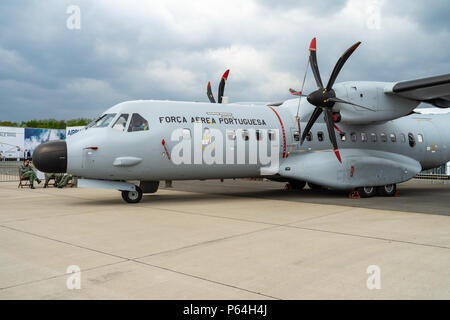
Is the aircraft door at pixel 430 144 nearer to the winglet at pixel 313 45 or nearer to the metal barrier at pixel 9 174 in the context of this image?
the winglet at pixel 313 45

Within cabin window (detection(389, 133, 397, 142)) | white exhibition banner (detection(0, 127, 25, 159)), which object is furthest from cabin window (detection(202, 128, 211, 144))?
white exhibition banner (detection(0, 127, 25, 159))

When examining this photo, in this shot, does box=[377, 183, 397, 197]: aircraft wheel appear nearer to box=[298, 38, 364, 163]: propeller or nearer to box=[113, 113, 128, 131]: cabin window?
box=[298, 38, 364, 163]: propeller

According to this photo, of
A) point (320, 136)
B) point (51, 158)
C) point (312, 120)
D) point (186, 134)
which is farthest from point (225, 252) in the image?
point (320, 136)

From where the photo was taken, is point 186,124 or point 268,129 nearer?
point 186,124

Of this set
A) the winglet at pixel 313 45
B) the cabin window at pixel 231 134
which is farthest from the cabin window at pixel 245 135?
the winglet at pixel 313 45

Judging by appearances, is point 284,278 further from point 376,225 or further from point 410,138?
point 410,138

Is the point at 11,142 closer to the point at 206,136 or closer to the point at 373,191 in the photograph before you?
the point at 206,136

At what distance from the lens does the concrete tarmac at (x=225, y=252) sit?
13.8 feet

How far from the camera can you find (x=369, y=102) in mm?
12445

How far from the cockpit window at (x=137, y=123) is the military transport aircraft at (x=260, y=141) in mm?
29
